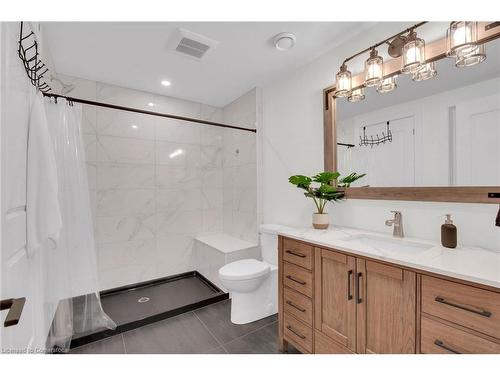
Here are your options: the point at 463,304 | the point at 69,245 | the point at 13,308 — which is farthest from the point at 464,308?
the point at 69,245

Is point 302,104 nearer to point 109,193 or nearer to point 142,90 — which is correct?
point 142,90

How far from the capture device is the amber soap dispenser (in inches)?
46.0

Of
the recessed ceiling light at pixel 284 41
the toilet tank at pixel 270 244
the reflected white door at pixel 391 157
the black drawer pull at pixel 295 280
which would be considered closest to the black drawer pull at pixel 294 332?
the black drawer pull at pixel 295 280

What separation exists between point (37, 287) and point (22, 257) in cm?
32

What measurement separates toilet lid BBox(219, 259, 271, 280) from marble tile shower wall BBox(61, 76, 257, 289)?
1.96ft

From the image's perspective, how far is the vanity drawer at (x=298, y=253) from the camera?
1449mm

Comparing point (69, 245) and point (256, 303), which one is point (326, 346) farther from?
point (69, 245)

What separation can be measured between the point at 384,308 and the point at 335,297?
0.88 ft

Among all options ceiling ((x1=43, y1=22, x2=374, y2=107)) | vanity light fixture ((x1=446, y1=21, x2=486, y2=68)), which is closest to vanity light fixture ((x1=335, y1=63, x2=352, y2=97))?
ceiling ((x1=43, y1=22, x2=374, y2=107))

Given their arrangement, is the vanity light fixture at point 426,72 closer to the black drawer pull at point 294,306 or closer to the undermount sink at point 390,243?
the undermount sink at point 390,243

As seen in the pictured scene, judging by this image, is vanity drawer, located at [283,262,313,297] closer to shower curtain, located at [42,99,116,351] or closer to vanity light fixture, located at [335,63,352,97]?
vanity light fixture, located at [335,63,352,97]

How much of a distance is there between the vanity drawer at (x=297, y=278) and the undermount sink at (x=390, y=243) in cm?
36

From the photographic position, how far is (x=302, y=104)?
2160 millimetres
